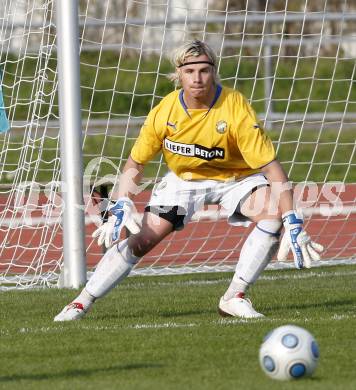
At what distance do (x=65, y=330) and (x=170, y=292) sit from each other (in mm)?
2111

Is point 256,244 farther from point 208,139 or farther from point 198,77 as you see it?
point 198,77

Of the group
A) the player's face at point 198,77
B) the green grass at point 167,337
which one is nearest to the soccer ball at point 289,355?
the green grass at point 167,337

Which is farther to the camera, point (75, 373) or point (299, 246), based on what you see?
point (299, 246)

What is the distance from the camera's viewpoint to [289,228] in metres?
6.93

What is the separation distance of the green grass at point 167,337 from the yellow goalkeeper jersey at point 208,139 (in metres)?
0.99

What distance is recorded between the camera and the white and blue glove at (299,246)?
684 cm

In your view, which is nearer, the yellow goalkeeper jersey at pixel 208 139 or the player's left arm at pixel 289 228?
the player's left arm at pixel 289 228

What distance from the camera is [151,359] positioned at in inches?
233

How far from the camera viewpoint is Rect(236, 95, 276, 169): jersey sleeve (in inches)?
279

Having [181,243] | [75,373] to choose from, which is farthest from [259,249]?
[181,243]

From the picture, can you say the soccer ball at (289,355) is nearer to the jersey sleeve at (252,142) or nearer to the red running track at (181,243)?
the jersey sleeve at (252,142)

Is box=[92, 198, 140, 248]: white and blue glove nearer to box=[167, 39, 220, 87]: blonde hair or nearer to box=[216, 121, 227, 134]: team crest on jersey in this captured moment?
box=[216, 121, 227, 134]: team crest on jersey

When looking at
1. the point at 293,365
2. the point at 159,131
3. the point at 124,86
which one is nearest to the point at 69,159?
the point at 159,131

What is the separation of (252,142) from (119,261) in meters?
1.14
